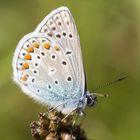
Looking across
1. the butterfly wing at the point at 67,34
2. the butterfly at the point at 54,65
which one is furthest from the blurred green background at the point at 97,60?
the butterfly wing at the point at 67,34

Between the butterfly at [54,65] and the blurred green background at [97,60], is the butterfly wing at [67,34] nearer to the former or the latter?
the butterfly at [54,65]

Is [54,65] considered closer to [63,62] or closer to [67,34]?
[63,62]

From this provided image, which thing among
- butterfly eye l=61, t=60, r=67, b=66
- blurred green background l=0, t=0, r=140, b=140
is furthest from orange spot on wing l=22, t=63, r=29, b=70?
blurred green background l=0, t=0, r=140, b=140

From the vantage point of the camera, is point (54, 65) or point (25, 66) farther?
point (54, 65)

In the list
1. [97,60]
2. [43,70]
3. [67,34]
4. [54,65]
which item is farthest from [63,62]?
[97,60]

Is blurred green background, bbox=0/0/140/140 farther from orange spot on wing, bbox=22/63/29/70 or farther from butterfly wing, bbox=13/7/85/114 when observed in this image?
orange spot on wing, bbox=22/63/29/70

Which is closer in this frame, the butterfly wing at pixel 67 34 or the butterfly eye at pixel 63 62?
the butterfly wing at pixel 67 34

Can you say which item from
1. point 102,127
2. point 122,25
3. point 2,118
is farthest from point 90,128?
point 122,25
